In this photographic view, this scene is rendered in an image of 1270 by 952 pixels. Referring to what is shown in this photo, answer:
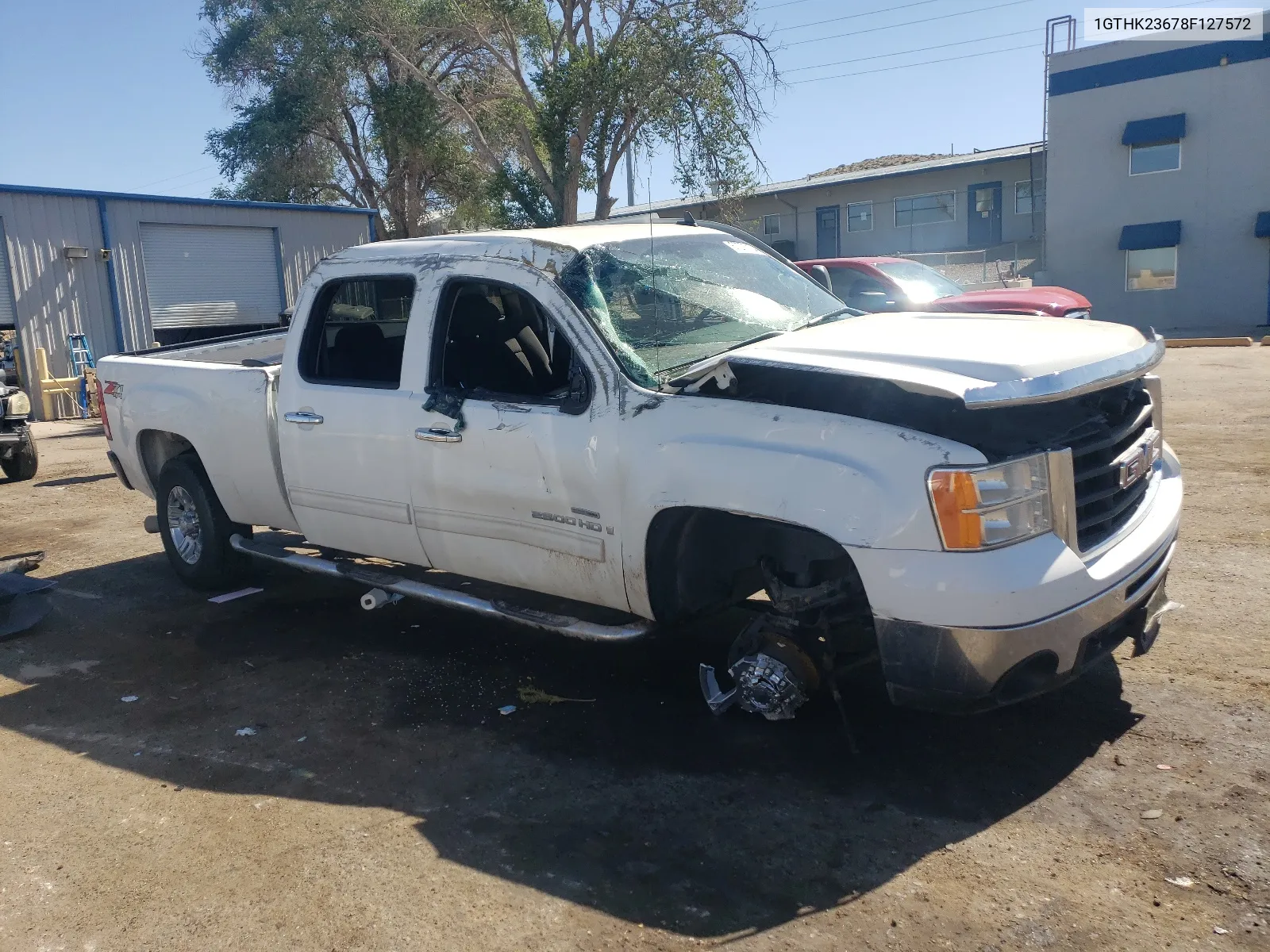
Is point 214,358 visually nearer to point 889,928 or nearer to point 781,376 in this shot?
point 781,376

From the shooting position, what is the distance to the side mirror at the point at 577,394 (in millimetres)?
4180

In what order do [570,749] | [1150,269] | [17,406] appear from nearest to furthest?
[570,749]
[17,406]
[1150,269]

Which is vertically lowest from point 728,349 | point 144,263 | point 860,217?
point 728,349

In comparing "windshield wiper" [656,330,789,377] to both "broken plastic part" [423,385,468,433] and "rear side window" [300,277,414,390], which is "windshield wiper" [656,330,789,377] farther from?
"rear side window" [300,277,414,390]

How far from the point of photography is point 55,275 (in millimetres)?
19750

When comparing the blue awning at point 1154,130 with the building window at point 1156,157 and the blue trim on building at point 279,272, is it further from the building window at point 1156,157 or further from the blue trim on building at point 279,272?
the blue trim on building at point 279,272

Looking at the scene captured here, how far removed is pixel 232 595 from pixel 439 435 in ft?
8.90

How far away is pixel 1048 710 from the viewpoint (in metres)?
4.21

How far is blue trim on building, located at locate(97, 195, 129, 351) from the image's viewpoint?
20.3 metres

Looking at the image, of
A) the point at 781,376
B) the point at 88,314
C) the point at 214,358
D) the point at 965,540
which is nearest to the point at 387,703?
the point at 781,376

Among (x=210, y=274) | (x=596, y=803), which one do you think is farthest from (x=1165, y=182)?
(x=596, y=803)

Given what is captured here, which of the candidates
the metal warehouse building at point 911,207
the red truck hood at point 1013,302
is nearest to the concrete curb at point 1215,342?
the red truck hood at point 1013,302

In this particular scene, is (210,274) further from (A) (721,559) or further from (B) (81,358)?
A: (A) (721,559)

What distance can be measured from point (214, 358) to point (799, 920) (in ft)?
20.1
